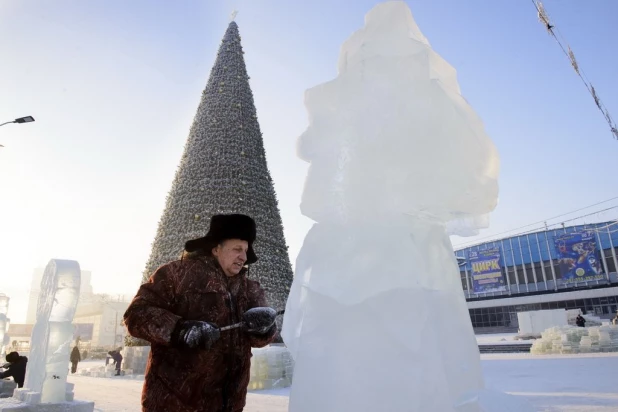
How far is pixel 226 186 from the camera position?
956cm

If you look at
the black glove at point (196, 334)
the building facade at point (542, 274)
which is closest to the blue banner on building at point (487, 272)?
the building facade at point (542, 274)

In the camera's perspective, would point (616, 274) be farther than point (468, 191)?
Yes

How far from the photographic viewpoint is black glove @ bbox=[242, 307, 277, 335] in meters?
1.86

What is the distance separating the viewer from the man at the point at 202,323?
1730 millimetres

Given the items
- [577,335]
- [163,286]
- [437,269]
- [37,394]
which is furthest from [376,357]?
[577,335]

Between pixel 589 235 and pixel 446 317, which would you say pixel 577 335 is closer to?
pixel 446 317

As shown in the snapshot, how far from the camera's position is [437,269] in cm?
169

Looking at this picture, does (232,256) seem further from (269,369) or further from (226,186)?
(226,186)

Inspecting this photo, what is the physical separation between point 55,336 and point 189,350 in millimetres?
4303

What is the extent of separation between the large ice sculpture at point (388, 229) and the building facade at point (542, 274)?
34.4 m

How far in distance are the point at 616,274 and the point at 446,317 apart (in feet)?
129

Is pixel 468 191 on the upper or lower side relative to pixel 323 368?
upper

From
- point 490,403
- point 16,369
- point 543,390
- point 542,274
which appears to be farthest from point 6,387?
point 542,274

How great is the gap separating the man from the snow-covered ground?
121 inches
